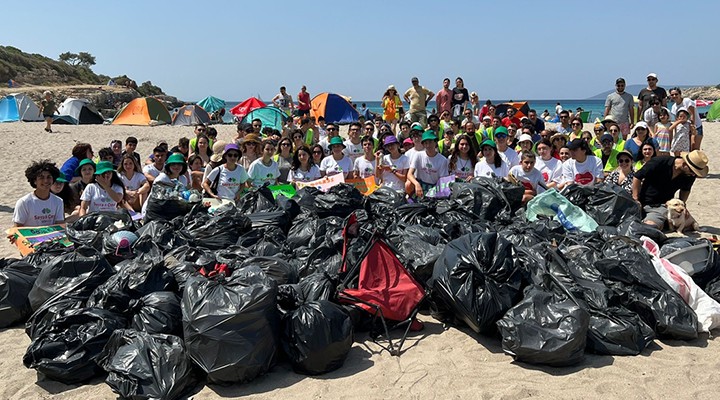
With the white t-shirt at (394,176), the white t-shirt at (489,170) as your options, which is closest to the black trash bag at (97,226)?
the white t-shirt at (394,176)

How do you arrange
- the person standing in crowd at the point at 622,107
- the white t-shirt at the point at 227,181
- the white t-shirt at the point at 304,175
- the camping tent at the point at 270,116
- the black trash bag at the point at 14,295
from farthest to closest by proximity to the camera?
the camping tent at the point at 270,116 < the person standing in crowd at the point at 622,107 < the white t-shirt at the point at 304,175 < the white t-shirt at the point at 227,181 < the black trash bag at the point at 14,295

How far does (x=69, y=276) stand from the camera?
164 inches

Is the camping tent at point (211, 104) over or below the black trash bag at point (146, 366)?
over

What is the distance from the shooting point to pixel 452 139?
365 inches

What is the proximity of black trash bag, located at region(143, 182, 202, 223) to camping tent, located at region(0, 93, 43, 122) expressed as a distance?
22.4 meters

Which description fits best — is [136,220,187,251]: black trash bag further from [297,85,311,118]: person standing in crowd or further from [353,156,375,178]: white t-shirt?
[297,85,311,118]: person standing in crowd

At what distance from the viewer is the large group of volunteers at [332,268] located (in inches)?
136

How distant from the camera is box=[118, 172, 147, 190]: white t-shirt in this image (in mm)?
6949

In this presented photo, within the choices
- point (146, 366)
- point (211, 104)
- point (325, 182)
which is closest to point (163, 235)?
point (146, 366)

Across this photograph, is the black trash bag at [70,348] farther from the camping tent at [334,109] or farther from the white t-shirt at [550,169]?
the camping tent at [334,109]

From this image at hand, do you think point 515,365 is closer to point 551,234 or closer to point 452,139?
point 551,234

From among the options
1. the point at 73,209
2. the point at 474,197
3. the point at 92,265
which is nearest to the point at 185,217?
the point at 92,265

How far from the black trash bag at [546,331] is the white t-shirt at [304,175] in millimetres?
4393

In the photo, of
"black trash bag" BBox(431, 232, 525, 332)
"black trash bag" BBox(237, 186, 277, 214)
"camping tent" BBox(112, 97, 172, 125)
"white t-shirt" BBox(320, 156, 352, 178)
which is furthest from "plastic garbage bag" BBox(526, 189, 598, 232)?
"camping tent" BBox(112, 97, 172, 125)
